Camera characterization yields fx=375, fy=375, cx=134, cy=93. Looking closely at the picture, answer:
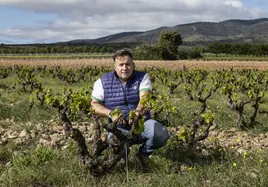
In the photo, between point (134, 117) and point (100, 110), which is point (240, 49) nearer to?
point (100, 110)

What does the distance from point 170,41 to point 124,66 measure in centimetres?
5573

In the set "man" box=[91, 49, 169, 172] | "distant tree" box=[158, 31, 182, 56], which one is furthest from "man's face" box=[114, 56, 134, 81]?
"distant tree" box=[158, 31, 182, 56]

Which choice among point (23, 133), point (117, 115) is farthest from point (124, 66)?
point (23, 133)

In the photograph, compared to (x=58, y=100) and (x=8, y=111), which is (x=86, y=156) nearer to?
(x=58, y=100)

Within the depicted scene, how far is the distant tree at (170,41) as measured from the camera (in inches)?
2261

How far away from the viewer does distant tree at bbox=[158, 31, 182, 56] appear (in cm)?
5744

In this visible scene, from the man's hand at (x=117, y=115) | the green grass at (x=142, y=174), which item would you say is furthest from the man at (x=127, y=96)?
the man's hand at (x=117, y=115)

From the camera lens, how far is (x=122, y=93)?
4738 mm

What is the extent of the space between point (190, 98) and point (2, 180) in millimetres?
7738

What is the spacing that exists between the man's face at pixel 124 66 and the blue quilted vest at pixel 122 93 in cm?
10

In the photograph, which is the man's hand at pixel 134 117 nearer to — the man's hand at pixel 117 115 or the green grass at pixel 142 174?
the man's hand at pixel 117 115

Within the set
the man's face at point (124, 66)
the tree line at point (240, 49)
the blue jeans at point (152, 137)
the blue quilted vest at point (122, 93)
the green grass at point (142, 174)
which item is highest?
the man's face at point (124, 66)

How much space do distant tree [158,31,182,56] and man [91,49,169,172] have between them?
172ft

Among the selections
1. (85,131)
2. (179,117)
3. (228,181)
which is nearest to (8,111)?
(85,131)
